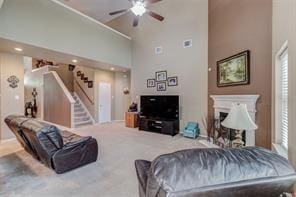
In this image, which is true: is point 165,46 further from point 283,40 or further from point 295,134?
point 295,134

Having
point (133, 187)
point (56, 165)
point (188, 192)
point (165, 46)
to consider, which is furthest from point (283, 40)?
point (165, 46)

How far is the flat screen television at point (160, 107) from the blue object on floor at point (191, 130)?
0.60 metres

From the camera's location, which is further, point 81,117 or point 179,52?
point 81,117

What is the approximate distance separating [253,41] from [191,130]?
3.16 m

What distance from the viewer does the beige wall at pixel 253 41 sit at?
3.32 metres

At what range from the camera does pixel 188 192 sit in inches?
38.9

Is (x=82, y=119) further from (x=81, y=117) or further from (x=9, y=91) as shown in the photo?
(x=9, y=91)

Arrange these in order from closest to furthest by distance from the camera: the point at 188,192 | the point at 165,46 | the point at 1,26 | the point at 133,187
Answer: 1. the point at 188,192
2. the point at 133,187
3. the point at 1,26
4. the point at 165,46

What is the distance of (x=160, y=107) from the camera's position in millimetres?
6703

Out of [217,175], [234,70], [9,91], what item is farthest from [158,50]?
[217,175]

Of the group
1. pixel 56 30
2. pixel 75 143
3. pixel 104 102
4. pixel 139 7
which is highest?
pixel 139 7

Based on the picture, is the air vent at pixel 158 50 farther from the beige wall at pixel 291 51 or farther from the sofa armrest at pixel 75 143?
the beige wall at pixel 291 51

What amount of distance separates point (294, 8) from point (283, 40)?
61 cm

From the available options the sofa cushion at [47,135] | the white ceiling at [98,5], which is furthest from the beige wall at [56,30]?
the sofa cushion at [47,135]
